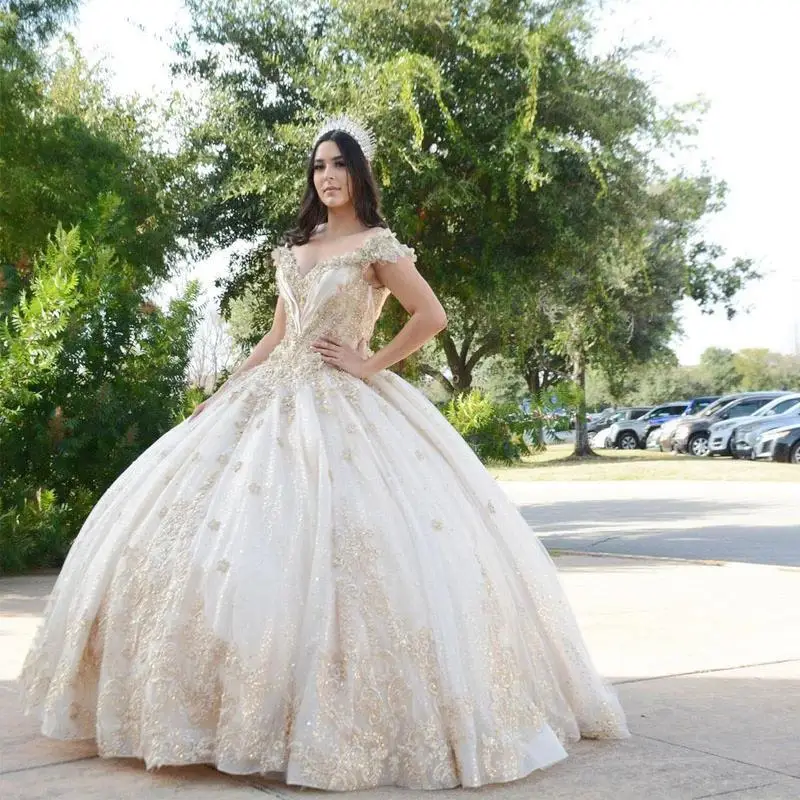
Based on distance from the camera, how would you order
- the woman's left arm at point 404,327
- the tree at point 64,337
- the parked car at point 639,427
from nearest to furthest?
the woman's left arm at point 404,327 < the tree at point 64,337 < the parked car at point 639,427

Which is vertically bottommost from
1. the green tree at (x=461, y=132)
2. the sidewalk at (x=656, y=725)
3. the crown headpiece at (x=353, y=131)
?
the sidewalk at (x=656, y=725)

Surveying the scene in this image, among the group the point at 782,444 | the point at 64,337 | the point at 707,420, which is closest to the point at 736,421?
the point at 707,420

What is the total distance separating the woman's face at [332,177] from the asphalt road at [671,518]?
7408 mm

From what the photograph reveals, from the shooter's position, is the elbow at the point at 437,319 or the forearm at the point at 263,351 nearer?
the elbow at the point at 437,319

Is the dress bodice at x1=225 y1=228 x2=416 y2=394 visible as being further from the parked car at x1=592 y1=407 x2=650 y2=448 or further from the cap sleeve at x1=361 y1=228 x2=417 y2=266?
the parked car at x1=592 y1=407 x2=650 y2=448

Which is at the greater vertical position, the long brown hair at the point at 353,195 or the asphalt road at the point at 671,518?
the long brown hair at the point at 353,195

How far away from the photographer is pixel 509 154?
44.9 ft

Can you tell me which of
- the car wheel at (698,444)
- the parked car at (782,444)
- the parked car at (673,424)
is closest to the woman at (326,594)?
the parked car at (782,444)

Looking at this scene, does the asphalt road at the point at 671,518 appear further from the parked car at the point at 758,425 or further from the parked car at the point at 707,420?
the parked car at the point at 707,420

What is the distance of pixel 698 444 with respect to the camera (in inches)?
1430

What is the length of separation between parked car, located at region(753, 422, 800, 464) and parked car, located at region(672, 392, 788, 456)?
175 inches

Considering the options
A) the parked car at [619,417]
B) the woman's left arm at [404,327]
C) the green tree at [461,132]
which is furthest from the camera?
the parked car at [619,417]

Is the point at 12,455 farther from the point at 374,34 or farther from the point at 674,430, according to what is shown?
the point at 674,430

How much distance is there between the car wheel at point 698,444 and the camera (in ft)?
119
